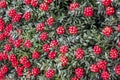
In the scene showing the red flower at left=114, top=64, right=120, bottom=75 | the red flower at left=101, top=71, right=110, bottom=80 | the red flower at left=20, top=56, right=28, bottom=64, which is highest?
the red flower at left=20, top=56, right=28, bottom=64

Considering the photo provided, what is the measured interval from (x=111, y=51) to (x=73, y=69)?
0.57 meters

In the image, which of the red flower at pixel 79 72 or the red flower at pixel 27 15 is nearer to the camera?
the red flower at pixel 79 72

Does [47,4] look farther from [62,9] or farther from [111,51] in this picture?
[111,51]

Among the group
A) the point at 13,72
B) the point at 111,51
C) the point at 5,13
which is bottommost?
the point at 13,72

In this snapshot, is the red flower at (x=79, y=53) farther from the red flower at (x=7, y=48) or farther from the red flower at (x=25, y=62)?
the red flower at (x=7, y=48)

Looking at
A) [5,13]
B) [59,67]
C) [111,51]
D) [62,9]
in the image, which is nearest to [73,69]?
[59,67]

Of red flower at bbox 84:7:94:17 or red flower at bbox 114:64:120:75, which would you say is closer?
red flower at bbox 114:64:120:75

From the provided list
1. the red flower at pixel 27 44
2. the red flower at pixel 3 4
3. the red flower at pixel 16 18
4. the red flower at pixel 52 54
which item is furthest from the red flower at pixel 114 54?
the red flower at pixel 3 4

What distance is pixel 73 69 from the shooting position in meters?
4.58

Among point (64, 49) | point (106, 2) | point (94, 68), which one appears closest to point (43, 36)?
point (64, 49)

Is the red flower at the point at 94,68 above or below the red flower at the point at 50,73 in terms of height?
above

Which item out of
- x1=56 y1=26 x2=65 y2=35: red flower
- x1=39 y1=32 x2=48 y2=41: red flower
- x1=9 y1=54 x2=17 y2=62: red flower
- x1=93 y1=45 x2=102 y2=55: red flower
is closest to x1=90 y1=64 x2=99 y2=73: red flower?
x1=93 y1=45 x2=102 y2=55: red flower

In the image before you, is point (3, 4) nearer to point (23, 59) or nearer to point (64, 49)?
point (23, 59)

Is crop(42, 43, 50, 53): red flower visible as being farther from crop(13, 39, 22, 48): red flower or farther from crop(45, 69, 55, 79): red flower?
crop(13, 39, 22, 48): red flower
